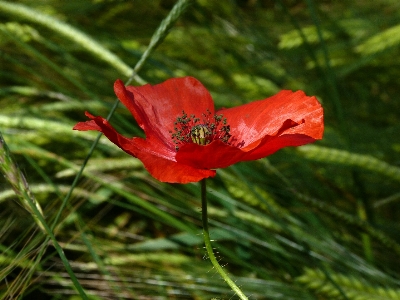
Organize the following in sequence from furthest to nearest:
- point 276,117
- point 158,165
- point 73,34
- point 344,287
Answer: point 73,34, point 344,287, point 276,117, point 158,165

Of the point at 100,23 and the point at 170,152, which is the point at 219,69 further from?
the point at 170,152

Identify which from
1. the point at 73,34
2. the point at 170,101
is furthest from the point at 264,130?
the point at 73,34

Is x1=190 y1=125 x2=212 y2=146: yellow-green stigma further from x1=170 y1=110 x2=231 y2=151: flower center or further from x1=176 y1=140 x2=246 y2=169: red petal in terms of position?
x1=176 y1=140 x2=246 y2=169: red petal

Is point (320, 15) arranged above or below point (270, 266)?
above

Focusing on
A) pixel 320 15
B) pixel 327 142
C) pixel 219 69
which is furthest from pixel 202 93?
pixel 320 15

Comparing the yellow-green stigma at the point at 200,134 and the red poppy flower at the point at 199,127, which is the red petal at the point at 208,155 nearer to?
the red poppy flower at the point at 199,127

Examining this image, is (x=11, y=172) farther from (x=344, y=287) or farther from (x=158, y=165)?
(x=344, y=287)

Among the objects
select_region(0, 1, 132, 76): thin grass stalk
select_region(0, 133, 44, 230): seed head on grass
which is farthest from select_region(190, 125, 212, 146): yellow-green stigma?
select_region(0, 1, 132, 76): thin grass stalk
